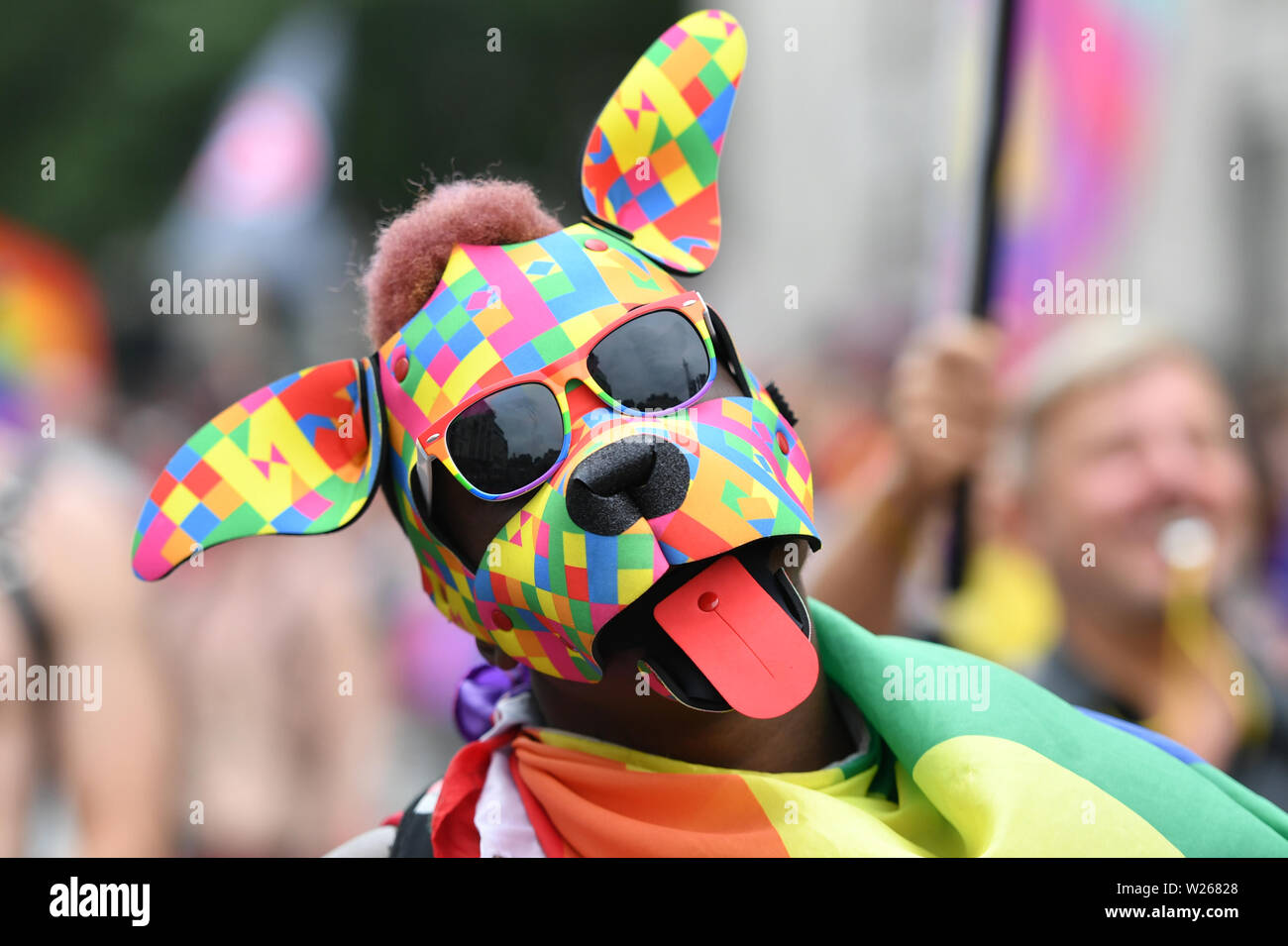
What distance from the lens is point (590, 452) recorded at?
1.85 meters

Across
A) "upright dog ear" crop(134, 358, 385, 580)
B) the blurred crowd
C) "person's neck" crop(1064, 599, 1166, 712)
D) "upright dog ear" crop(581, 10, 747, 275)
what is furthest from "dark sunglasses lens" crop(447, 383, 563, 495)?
"person's neck" crop(1064, 599, 1166, 712)

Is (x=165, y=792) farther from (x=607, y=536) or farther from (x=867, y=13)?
(x=867, y=13)

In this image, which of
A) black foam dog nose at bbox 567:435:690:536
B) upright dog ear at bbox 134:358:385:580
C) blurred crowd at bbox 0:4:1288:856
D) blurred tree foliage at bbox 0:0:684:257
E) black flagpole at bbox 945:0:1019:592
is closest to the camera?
black foam dog nose at bbox 567:435:690:536

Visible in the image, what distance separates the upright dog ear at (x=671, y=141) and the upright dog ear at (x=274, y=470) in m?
0.50

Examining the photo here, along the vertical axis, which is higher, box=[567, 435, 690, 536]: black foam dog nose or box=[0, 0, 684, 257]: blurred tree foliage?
box=[0, 0, 684, 257]: blurred tree foliage

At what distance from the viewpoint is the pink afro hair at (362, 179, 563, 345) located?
2150 millimetres

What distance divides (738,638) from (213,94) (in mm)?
12517

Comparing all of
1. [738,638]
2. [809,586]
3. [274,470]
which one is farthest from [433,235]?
[809,586]

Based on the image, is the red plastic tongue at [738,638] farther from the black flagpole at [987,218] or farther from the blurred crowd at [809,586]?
the black flagpole at [987,218]

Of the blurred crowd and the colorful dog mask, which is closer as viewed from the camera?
the colorful dog mask

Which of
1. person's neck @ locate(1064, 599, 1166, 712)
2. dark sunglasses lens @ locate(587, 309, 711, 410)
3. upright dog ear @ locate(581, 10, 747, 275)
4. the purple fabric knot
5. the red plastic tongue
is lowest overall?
person's neck @ locate(1064, 599, 1166, 712)

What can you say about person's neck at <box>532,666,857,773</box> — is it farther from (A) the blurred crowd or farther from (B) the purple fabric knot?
(A) the blurred crowd

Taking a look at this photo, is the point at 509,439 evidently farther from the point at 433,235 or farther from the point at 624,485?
the point at 433,235

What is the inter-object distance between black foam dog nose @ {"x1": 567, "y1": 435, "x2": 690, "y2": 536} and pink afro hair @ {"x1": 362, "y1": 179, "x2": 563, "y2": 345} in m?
0.50
